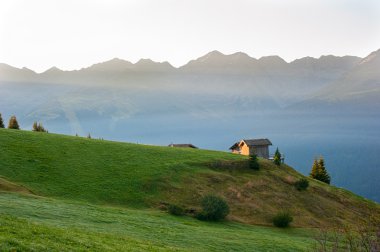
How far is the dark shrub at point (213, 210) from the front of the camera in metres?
54.4

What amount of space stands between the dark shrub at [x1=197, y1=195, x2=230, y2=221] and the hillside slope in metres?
2.88

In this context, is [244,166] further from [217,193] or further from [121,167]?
[121,167]

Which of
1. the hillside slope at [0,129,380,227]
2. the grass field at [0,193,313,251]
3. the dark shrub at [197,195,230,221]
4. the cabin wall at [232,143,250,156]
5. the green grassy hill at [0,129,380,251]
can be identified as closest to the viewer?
the grass field at [0,193,313,251]

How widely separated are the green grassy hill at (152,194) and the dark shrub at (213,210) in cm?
175

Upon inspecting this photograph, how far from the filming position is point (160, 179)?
65125mm

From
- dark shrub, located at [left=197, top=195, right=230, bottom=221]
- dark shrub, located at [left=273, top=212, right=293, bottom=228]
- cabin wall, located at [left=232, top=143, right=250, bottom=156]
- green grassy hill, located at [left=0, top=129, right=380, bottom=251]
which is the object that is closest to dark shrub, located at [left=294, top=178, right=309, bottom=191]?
green grassy hill, located at [left=0, top=129, right=380, bottom=251]

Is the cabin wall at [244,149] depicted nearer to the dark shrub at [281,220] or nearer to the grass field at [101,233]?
the dark shrub at [281,220]

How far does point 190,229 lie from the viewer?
4197cm

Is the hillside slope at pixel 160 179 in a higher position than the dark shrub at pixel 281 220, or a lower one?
higher

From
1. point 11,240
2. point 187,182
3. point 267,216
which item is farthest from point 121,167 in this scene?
point 11,240

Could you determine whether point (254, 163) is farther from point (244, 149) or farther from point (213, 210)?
point (244, 149)

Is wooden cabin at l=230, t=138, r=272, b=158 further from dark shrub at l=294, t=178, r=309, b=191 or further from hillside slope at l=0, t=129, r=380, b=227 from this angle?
dark shrub at l=294, t=178, r=309, b=191

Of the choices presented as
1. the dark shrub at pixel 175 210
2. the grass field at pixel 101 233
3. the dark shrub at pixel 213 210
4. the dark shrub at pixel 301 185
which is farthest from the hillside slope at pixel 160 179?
the grass field at pixel 101 233

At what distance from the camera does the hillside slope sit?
56688 mm
